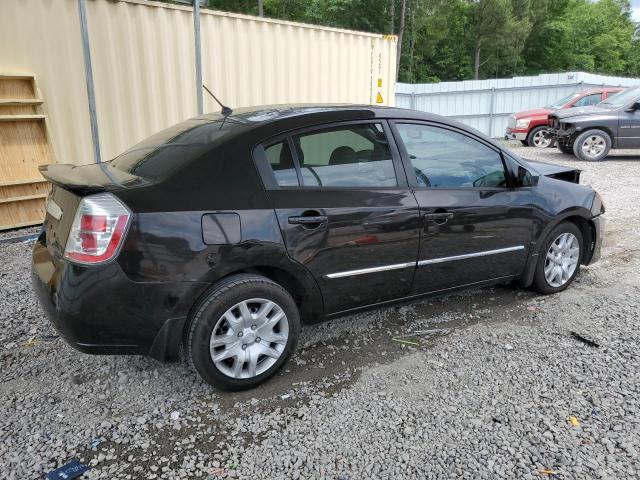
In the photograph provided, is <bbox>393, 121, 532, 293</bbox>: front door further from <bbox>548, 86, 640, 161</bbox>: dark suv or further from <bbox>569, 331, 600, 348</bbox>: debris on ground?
<bbox>548, 86, 640, 161</bbox>: dark suv

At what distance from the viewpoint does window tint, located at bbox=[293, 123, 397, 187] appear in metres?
3.07

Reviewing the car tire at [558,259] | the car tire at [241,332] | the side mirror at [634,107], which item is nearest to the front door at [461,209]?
the car tire at [558,259]

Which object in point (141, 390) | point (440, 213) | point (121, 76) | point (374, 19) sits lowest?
point (141, 390)

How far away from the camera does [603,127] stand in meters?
12.1

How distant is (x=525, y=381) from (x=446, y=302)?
1229mm

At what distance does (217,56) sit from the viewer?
770cm

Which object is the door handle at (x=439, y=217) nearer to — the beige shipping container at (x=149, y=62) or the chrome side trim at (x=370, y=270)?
the chrome side trim at (x=370, y=270)

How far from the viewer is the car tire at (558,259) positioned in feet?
13.6

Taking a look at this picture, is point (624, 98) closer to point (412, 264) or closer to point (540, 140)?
point (540, 140)

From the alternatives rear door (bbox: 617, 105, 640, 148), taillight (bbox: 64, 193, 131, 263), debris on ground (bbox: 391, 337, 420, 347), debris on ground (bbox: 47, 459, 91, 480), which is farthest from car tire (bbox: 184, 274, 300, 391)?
rear door (bbox: 617, 105, 640, 148)

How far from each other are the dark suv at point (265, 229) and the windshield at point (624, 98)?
10.3m

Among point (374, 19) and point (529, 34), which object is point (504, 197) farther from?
point (529, 34)

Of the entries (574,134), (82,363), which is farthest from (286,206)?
(574,134)

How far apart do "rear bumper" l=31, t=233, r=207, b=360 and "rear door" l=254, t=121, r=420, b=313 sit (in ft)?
2.27
